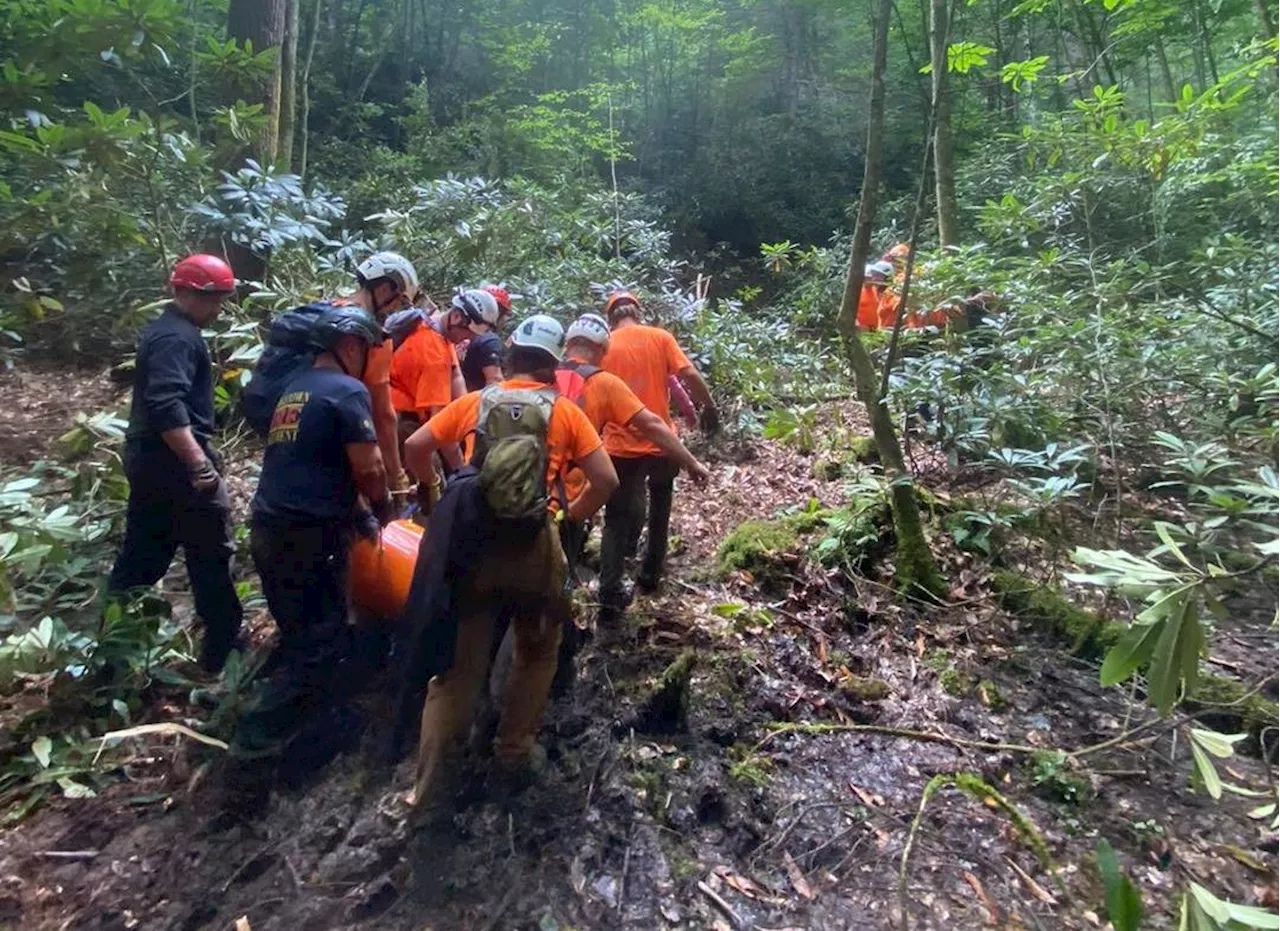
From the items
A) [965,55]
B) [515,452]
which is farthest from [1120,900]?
[965,55]

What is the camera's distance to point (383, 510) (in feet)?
12.5

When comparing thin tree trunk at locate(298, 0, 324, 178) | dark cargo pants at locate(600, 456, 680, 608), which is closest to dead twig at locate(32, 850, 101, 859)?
dark cargo pants at locate(600, 456, 680, 608)

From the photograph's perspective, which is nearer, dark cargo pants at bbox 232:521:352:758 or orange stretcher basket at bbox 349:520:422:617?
dark cargo pants at bbox 232:521:352:758

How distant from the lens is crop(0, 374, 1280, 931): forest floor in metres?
3.07

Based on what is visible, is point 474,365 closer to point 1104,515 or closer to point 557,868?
point 557,868

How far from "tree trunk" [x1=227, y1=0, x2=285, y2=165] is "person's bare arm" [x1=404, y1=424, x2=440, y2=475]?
6096 mm

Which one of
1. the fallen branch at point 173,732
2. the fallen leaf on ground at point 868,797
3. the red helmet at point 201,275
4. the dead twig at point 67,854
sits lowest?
the dead twig at point 67,854

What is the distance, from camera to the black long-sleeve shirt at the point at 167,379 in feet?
12.9

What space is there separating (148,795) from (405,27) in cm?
2053

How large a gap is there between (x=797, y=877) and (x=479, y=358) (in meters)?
3.78

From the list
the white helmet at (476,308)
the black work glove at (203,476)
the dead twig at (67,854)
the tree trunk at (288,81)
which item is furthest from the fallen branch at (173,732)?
Answer: the tree trunk at (288,81)

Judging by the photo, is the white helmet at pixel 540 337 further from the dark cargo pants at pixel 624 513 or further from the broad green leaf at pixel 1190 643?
the broad green leaf at pixel 1190 643

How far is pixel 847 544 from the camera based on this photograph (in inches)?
213

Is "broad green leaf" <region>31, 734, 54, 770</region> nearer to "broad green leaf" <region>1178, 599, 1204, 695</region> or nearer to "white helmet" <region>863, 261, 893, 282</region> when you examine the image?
"broad green leaf" <region>1178, 599, 1204, 695</region>
